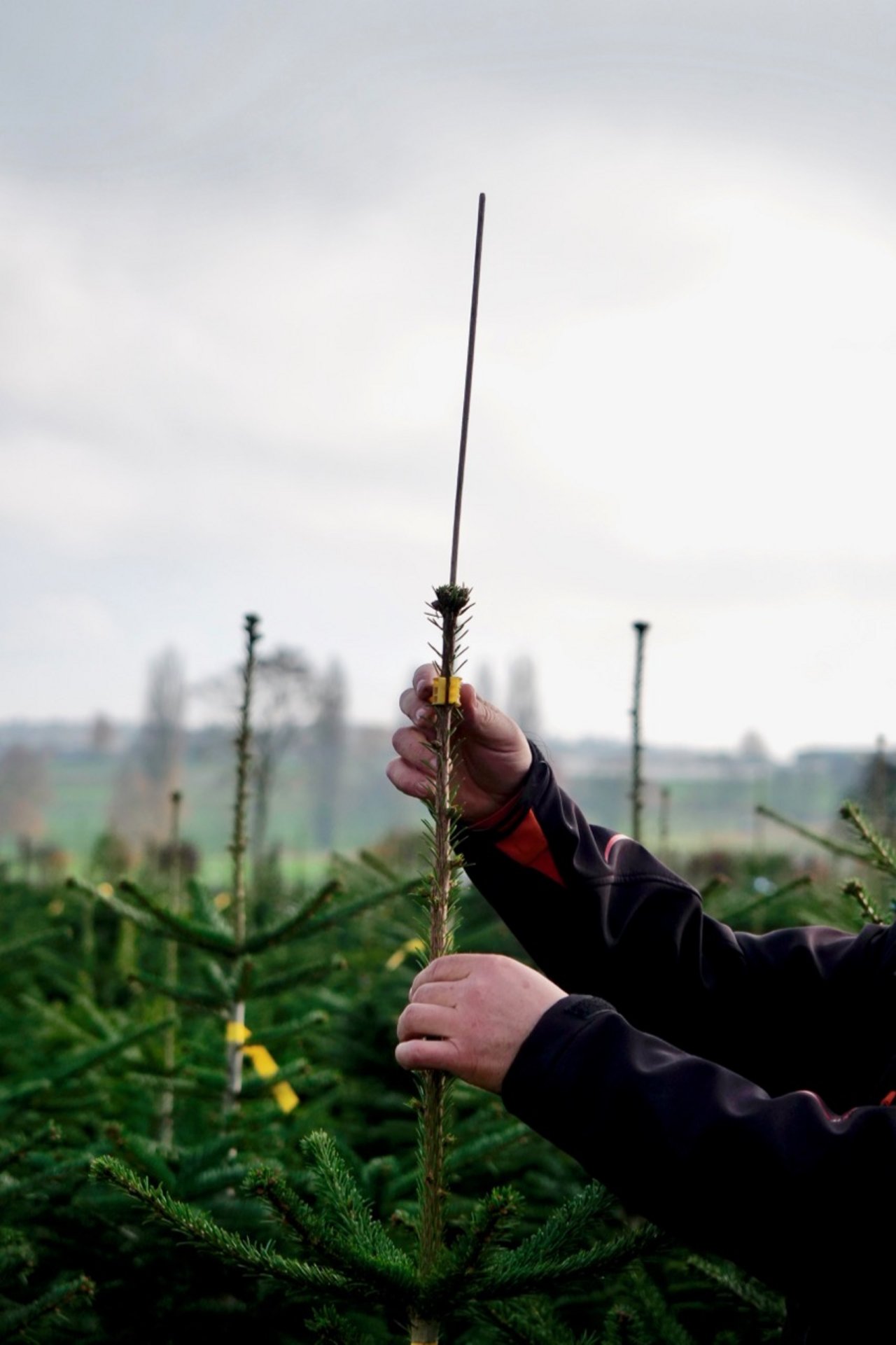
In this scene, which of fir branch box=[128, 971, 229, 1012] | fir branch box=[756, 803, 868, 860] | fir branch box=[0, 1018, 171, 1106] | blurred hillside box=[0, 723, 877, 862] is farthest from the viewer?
blurred hillside box=[0, 723, 877, 862]

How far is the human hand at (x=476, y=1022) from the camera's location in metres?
1.46

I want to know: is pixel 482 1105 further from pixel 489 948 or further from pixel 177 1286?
pixel 489 948

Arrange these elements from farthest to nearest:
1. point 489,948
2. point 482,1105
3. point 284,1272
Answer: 1. point 489,948
2. point 482,1105
3. point 284,1272

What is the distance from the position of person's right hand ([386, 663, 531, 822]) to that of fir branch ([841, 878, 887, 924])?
666 millimetres

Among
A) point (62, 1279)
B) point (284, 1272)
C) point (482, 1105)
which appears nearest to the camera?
point (284, 1272)

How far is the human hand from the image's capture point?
1.46 m

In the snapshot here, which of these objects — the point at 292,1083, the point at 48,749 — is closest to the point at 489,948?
the point at 292,1083

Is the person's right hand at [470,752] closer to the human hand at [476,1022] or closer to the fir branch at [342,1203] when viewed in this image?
the human hand at [476,1022]

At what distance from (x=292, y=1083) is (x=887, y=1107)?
2094 mm

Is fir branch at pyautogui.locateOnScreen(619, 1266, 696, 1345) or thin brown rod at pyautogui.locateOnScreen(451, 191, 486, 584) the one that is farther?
fir branch at pyautogui.locateOnScreen(619, 1266, 696, 1345)

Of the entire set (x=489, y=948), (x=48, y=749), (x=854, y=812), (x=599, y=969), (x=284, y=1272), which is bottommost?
(x=48, y=749)

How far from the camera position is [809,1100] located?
59.2 inches

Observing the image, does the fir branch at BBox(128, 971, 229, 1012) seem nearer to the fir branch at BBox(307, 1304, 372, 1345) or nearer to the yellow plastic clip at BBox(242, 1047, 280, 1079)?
the yellow plastic clip at BBox(242, 1047, 280, 1079)

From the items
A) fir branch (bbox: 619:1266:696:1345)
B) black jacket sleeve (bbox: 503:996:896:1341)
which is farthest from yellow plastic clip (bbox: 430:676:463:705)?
fir branch (bbox: 619:1266:696:1345)
